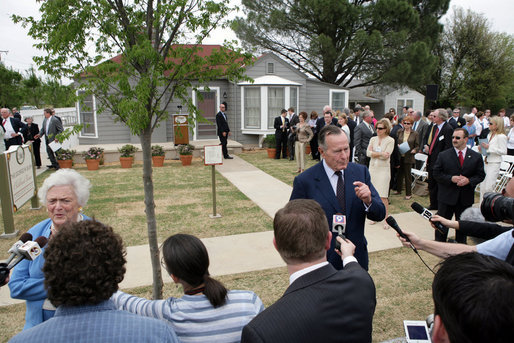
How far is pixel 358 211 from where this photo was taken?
325cm

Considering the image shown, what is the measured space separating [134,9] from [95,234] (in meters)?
2.94

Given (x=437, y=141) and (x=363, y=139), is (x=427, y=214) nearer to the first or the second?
(x=363, y=139)

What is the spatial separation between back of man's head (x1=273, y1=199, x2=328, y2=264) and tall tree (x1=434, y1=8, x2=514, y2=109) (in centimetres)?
3637

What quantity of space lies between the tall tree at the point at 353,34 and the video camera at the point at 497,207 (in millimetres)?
22627

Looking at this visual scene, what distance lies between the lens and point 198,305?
1.95m

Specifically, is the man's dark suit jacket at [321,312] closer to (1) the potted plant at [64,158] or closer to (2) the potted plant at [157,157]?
(2) the potted plant at [157,157]

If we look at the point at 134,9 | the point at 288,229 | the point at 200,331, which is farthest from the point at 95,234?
the point at 134,9

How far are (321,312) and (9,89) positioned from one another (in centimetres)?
3382

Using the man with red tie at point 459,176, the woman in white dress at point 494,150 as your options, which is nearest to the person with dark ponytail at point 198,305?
the man with red tie at point 459,176

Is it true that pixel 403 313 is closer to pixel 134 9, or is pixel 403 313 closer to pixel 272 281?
pixel 272 281

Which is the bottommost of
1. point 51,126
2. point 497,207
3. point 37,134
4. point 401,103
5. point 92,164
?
point 92,164

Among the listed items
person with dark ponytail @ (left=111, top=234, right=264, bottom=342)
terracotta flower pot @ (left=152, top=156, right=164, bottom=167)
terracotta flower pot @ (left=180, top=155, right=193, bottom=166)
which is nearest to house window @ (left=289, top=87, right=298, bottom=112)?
terracotta flower pot @ (left=180, top=155, right=193, bottom=166)

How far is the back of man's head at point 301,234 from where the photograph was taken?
70.4 inches

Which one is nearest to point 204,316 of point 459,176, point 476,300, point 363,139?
point 476,300
